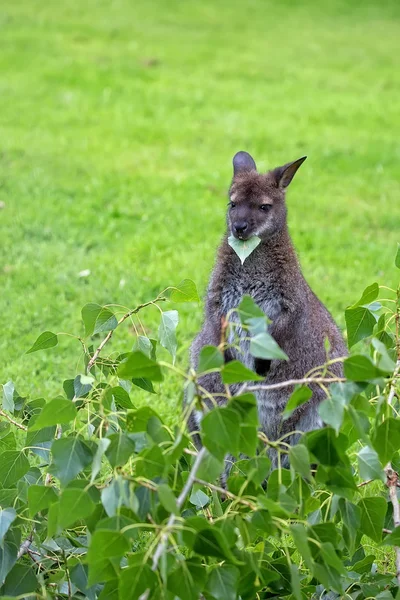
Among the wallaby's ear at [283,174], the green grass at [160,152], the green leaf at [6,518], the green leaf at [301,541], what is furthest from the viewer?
the green grass at [160,152]

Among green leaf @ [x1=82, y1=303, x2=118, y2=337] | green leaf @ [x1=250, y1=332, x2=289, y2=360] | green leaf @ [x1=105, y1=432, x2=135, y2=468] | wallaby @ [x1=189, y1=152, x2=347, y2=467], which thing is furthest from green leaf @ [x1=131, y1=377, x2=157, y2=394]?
wallaby @ [x1=189, y1=152, x2=347, y2=467]

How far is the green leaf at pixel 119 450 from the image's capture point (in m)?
2.05

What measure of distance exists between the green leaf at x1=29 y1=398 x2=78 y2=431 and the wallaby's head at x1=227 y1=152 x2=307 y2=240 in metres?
1.78

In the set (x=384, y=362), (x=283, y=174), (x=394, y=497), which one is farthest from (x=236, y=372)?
(x=283, y=174)

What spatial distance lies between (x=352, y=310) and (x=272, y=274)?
1318mm

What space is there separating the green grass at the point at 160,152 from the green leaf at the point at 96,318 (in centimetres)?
187

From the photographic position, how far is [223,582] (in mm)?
2045

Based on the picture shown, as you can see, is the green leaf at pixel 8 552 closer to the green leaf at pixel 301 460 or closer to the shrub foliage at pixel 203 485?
the shrub foliage at pixel 203 485

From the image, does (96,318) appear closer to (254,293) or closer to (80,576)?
(80,576)

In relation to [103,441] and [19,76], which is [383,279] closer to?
[103,441]

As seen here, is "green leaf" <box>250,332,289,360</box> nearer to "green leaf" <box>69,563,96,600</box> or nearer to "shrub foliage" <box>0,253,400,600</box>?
"shrub foliage" <box>0,253,400,600</box>

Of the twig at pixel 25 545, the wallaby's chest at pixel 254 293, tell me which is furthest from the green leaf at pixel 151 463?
the wallaby's chest at pixel 254 293

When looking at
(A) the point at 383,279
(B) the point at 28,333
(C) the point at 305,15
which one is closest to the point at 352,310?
(B) the point at 28,333

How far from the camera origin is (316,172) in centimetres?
881
